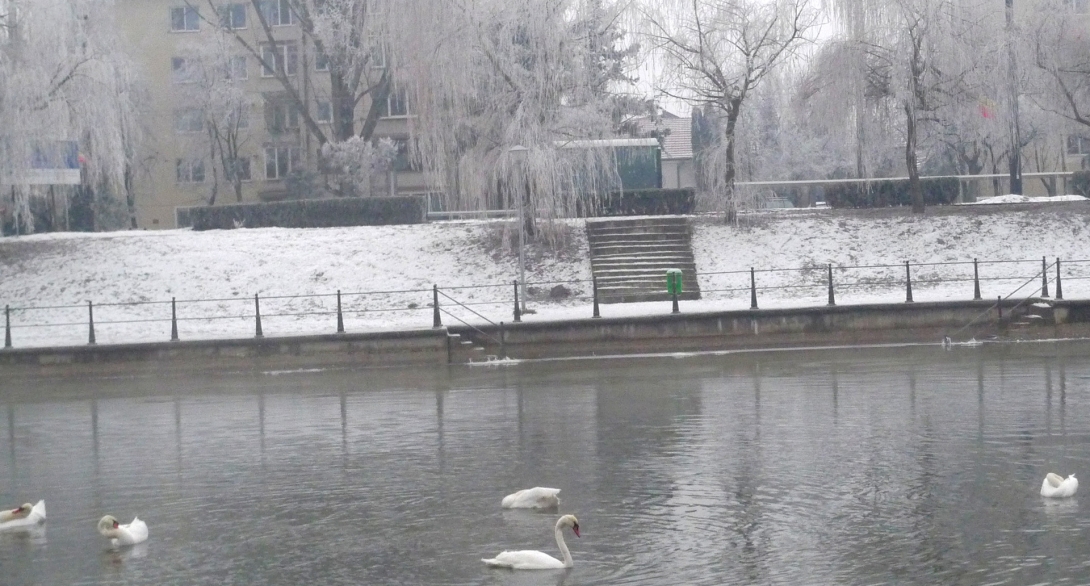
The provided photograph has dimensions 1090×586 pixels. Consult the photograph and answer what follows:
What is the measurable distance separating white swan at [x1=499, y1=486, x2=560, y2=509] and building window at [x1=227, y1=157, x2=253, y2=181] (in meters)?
48.8

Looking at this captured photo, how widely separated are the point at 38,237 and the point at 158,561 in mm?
32667

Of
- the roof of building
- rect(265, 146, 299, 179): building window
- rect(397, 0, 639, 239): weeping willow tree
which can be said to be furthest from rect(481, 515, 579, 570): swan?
rect(265, 146, 299, 179): building window

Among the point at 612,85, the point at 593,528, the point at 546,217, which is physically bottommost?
the point at 593,528

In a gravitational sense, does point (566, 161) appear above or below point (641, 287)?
above

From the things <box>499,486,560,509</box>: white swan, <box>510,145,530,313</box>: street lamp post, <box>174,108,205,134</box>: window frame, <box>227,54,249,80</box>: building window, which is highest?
<box>227,54,249,80</box>: building window

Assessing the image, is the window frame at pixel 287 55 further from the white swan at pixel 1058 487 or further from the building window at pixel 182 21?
the white swan at pixel 1058 487

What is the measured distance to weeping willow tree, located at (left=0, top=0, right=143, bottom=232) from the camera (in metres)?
35.0

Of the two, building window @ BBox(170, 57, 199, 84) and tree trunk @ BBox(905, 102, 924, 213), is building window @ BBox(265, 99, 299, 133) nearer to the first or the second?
building window @ BBox(170, 57, 199, 84)

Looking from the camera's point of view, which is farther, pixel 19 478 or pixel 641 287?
pixel 641 287

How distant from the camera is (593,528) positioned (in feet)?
35.3

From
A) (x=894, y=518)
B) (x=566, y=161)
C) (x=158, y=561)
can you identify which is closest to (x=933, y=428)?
(x=894, y=518)

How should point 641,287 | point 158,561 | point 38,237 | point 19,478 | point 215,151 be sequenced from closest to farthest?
point 158,561
point 19,478
point 641,287
point 38,237
point 215,151

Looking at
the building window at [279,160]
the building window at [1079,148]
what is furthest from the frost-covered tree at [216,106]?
the building window at [1079,148]

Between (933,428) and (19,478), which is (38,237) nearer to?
(19,478)
